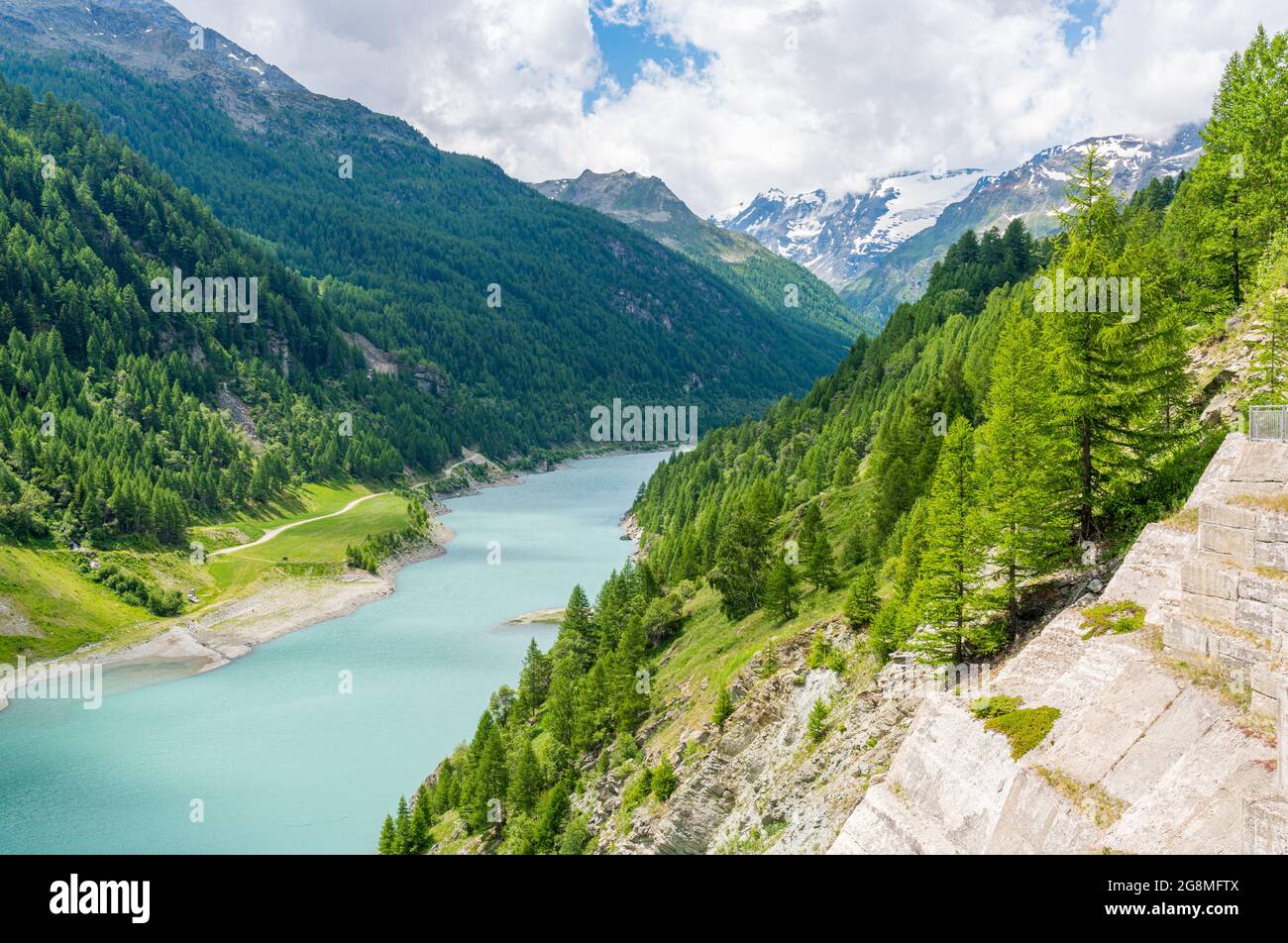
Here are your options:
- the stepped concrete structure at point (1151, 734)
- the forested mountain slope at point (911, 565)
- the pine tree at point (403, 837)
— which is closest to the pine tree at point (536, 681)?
the forested mountain slope at point (911, 565)

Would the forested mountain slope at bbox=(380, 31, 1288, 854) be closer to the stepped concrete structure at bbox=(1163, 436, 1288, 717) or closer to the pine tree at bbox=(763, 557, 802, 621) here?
the pine tree at bbox=(763, 557, 802, 621)

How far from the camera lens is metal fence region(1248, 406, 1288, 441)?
21.0 meters

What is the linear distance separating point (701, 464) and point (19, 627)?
81217 mm

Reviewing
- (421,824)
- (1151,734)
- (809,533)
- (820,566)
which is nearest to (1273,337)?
(1151,734)

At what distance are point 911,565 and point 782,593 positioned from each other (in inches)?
536

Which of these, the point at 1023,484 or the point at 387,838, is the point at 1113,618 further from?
the point at 387,838

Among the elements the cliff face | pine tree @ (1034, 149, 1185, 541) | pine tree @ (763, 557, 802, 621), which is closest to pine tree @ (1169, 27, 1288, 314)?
pine tree @ (1034, 149, 1185, 541)

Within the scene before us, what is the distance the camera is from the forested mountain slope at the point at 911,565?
1129 inches

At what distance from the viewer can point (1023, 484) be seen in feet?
96.3

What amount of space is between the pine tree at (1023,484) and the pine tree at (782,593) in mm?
16988

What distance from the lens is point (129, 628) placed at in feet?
314

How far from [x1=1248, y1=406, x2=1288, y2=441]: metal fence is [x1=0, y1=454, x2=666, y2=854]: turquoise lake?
48.7m
